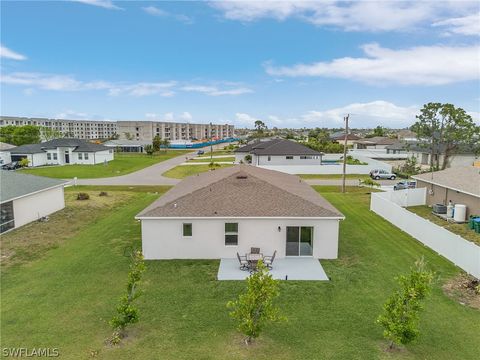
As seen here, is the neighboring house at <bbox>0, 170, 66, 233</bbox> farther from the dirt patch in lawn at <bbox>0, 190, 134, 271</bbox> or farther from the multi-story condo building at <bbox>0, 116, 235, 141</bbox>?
the multi-story condo building at <bbox>0, 116, 235, 141</bbox>

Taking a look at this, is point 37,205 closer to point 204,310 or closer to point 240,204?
point 240,204

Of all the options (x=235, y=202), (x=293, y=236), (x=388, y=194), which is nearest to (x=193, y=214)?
(x=235, y=202)

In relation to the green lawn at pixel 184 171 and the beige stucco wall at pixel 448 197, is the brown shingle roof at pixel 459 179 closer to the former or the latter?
the beige stucco wall at pixel 448 197

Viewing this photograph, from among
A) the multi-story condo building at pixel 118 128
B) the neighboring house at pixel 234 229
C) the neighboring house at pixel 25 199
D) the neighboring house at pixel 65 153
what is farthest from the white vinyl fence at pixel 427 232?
the multi-story condo building at pixel 118 128

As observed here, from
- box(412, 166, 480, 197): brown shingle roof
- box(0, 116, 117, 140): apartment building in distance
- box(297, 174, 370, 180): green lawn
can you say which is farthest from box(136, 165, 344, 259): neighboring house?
box(0, 116, 117, 140): apartment building in distance

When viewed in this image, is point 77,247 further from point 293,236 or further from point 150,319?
point 293,236

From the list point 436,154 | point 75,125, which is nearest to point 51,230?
point 436,154
